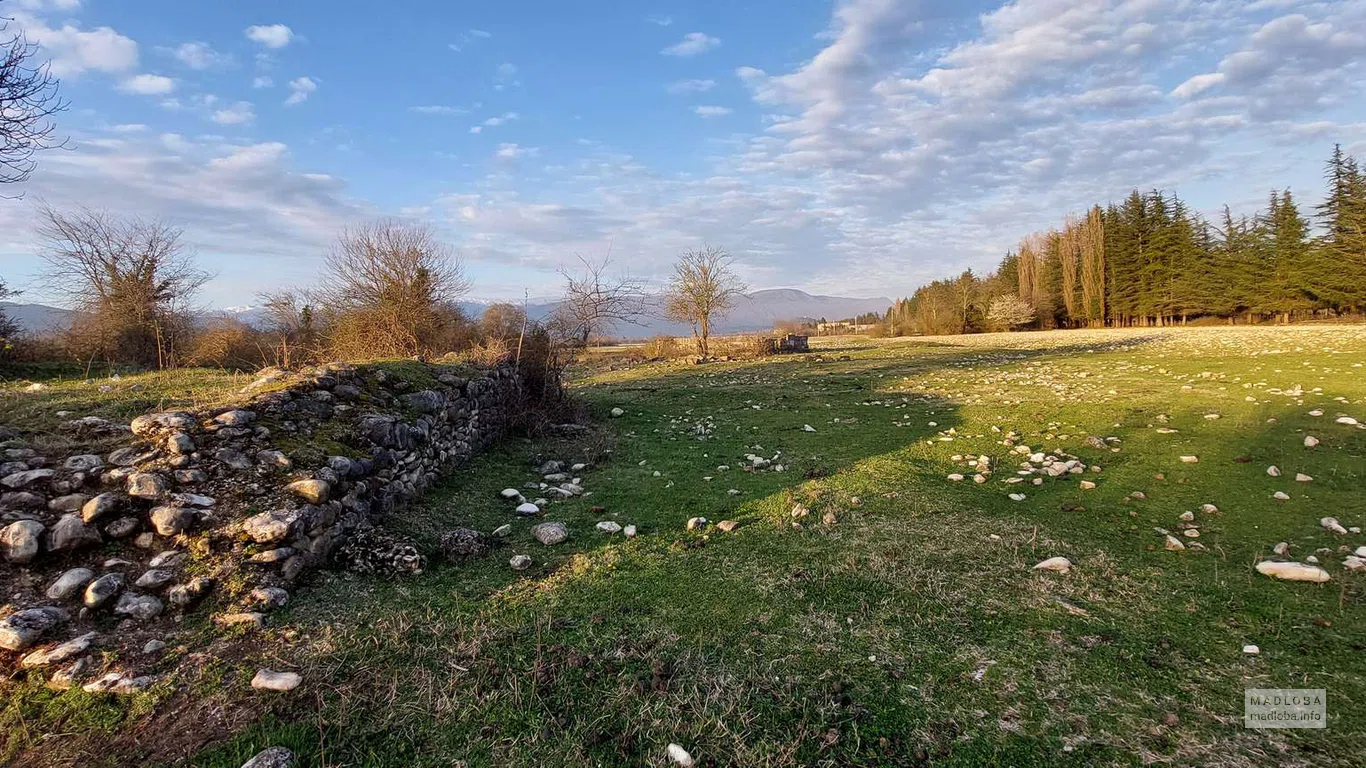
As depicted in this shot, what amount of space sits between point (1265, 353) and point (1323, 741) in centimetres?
1984

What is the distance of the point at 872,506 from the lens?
587cm

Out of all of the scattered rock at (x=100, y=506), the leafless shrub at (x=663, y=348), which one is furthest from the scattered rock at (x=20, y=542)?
the leafless shrub at (x=663, y=348)

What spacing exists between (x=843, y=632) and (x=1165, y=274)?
60.3 m

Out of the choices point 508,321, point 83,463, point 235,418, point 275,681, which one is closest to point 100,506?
point 83,463

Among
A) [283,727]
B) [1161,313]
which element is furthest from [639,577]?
[1161,313]

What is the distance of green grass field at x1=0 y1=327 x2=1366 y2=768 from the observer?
262 centimetres

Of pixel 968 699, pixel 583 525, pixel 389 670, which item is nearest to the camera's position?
pixel 968 699

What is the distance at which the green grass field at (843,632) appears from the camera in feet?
8.59

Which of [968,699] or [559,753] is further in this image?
[968,699]

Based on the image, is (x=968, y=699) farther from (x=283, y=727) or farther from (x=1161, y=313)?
(x=1161, y=313)

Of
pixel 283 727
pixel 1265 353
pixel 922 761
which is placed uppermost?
pixel 1265 353

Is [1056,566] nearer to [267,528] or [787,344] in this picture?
[267,528]

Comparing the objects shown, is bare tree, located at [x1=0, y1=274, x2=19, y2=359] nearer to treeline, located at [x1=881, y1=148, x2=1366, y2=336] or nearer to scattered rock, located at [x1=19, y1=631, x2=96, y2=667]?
scattered rock, located at [x1=19, y1=631, x2=96, y2=667]

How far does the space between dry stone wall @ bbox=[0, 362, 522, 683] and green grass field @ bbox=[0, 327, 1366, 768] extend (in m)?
0.32
